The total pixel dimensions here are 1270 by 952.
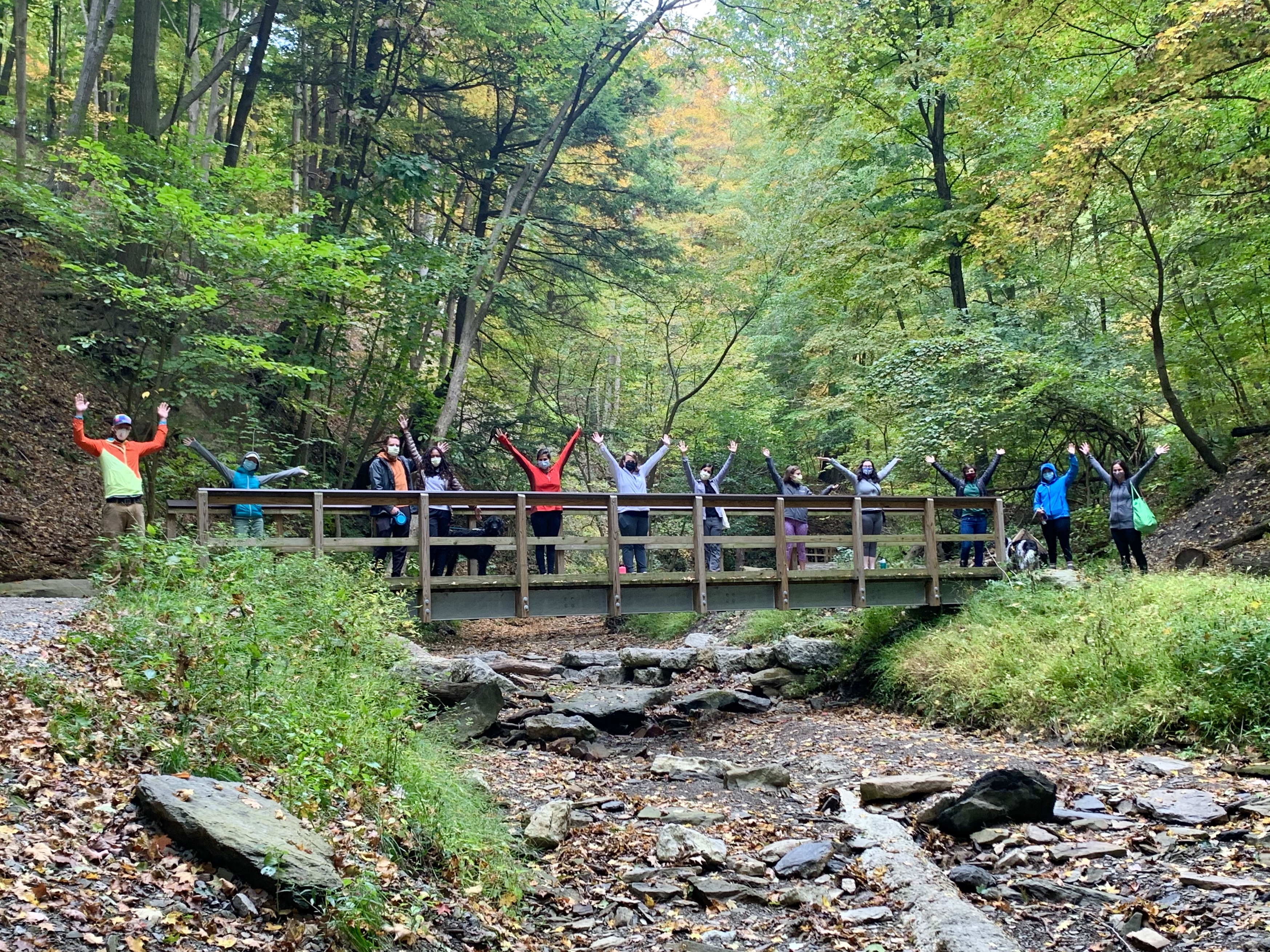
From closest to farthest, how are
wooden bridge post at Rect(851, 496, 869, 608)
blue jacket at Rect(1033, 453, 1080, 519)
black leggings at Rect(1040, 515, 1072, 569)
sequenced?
1. wooden bridge post at Rect(851, 496, 869, 608)
2. blue jacket at Rect(1033, 453, 1080, 519)
3. black leggings at Rect(1040, 515, 1072, 569)

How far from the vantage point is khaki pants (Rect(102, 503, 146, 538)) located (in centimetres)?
988

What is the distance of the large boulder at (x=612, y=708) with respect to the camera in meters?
12.1

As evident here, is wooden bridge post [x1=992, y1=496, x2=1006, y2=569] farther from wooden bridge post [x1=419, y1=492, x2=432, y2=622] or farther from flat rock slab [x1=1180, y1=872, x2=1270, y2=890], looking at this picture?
wooden bridge post [x1=419, y1=492, x2=432, y2=622]

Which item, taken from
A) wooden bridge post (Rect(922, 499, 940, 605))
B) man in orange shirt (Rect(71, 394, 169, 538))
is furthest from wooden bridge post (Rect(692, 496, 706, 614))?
man in orange shirt (Rect(71, 394, 169, 538))

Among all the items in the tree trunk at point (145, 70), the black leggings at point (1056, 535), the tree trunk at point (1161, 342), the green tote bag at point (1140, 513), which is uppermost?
the tree trunk at point (145, 70)

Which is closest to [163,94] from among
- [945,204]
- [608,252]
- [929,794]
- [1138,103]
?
[608,252]

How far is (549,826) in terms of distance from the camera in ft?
24.1

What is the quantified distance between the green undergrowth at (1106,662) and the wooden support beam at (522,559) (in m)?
5.28

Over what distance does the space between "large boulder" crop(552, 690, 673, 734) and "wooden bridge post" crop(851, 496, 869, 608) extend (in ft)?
10.7

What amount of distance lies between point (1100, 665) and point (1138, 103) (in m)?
7.10

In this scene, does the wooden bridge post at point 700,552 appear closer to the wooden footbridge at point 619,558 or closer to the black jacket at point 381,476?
the wooden footbridge at point 619,558

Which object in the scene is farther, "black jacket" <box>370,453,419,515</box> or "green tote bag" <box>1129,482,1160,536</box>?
"green tote bag" <box>1129,482,1160,536</box>

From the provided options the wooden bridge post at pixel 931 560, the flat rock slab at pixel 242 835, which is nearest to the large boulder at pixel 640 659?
the wooden bridge post at pixel 931 560

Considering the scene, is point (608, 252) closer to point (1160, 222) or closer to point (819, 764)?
point (1160, 222)
